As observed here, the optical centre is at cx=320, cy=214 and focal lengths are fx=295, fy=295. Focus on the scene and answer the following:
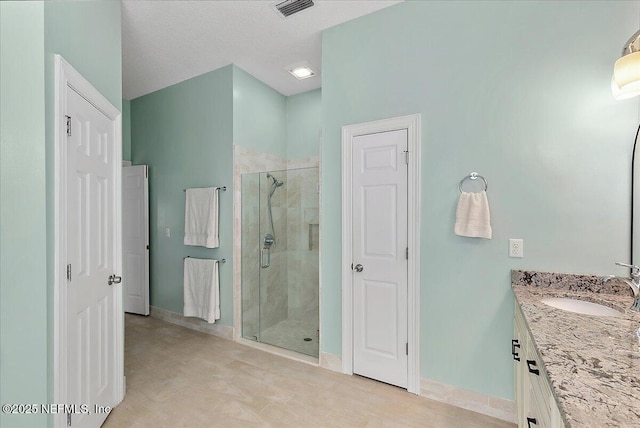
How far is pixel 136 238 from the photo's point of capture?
12.7 ft

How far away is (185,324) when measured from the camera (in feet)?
11.6

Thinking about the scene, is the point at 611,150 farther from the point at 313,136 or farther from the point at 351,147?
the point at 313,136

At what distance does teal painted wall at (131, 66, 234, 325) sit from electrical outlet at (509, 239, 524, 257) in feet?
8.43

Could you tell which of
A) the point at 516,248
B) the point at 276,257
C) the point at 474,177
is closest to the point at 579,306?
the point at 516,248

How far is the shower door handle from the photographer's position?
130 inches

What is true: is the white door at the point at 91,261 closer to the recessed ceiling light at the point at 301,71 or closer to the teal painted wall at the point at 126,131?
the recessed ceiling light at the point at 301,71

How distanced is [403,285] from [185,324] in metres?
2.72

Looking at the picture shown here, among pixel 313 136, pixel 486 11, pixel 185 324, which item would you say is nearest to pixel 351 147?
pixel 486 11

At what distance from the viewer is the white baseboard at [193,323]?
10.6ft

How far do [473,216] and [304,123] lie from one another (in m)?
2.61

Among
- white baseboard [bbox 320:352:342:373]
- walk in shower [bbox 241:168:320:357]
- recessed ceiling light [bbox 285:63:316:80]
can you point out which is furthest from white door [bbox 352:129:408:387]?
recessed ceiling light [bbox 285:63:316:80]

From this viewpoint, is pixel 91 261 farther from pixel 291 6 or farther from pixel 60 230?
pixel 291 6

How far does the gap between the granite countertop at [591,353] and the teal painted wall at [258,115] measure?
9.60 feet

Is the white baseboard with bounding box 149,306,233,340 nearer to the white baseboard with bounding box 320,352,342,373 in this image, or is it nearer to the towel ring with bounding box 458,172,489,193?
the white baseboard with bounding box 320,352,342,373
